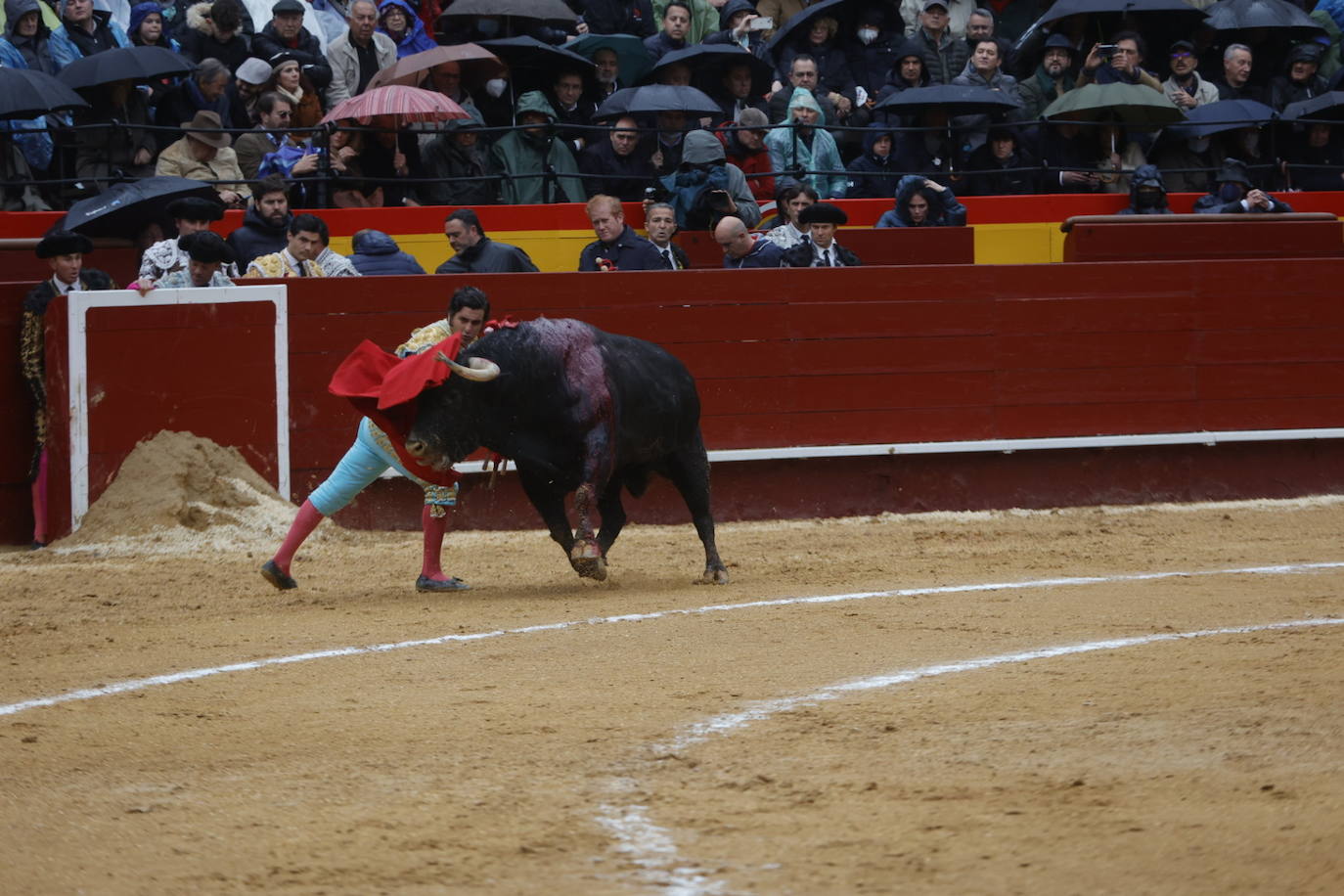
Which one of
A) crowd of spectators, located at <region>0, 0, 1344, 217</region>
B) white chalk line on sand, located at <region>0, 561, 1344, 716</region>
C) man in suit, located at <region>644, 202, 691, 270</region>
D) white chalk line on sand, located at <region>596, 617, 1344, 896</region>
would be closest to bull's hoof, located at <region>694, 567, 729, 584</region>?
white chalk line on sand, located at <region>0, 561, 1344, 716</region>

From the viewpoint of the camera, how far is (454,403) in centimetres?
706

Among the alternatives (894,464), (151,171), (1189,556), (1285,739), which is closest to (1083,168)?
(894,464)

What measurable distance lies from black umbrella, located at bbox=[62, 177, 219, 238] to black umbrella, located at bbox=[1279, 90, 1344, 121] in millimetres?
7236

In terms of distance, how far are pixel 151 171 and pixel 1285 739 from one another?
787 centimetres

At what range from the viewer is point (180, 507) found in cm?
884

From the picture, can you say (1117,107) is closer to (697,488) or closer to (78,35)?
(697,488)

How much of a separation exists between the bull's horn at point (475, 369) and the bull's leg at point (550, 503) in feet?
1.70

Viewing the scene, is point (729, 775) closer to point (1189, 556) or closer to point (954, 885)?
point (954, 885)

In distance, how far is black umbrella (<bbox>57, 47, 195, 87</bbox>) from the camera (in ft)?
33.4

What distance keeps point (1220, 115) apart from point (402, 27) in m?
5.48

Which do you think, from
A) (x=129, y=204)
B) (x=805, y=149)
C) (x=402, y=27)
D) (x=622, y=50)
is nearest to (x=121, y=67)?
(x=129, y=204)

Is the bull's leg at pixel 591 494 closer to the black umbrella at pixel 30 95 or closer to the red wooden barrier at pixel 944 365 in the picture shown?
the red wooden barrier at pixel 944 365

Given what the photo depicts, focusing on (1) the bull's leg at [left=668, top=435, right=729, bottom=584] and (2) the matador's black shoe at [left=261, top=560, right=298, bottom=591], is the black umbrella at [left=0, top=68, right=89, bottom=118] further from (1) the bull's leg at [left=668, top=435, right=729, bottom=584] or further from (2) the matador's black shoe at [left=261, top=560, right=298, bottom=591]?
(1) the bull's leg at [left=668, top=435, right=729, bottom=584]

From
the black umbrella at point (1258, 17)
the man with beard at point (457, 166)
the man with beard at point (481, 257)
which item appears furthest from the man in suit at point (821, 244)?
the black umbrella at point (1258, 17)
